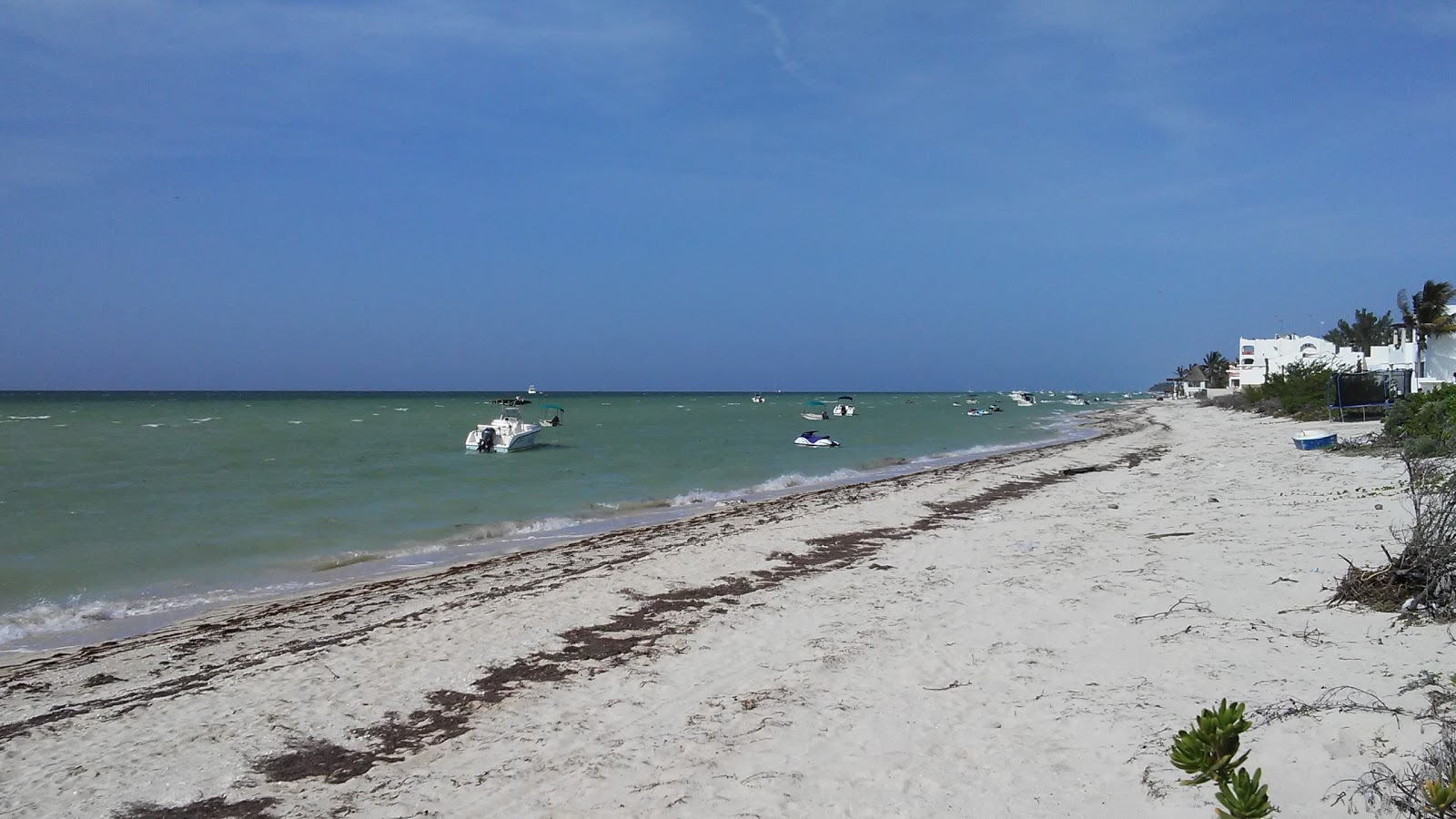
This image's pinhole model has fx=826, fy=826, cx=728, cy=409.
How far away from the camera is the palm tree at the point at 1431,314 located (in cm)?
3678

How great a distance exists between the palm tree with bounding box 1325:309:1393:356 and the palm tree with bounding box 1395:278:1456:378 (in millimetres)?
47292

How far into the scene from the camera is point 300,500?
72.6 ft

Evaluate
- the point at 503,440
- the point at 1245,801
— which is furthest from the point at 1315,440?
the point at 503,440

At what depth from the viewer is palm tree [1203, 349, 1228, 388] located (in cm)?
10121

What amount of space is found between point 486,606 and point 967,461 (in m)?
26.4

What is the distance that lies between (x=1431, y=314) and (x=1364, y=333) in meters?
62.7

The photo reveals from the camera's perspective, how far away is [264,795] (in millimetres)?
5551

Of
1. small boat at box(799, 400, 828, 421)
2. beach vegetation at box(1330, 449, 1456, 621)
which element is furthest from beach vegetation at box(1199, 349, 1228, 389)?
beach vegetation at box(1330, 449, 1456, 621)

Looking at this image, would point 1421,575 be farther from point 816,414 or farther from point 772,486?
point 816,414

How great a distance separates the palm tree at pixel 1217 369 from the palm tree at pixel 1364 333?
37.4 ft

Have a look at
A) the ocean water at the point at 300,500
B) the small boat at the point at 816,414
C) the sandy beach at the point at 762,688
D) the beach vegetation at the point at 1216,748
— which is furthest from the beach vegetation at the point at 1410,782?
the small boat at the point at 816,414

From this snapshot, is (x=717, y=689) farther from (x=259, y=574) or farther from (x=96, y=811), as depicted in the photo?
(x=259, y=574)

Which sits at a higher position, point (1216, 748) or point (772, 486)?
point (1216, 748)

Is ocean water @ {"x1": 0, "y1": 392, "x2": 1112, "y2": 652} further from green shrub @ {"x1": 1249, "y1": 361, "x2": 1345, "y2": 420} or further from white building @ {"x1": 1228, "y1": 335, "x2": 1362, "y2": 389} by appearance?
white building @ {"x1": 1228, "y1": 335, "x2": 1362, "y2": 389}
